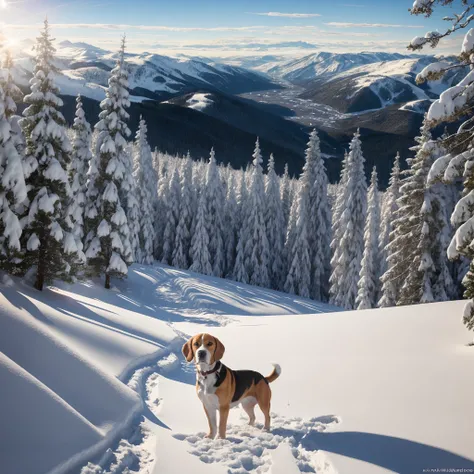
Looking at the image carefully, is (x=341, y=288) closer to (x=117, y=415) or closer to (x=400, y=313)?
(x=400, y=313)

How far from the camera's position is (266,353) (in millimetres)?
Result: 11641

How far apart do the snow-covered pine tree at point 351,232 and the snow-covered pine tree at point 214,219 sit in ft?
59.9

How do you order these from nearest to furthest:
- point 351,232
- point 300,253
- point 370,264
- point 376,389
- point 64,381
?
point 64,381 < point 376,389 < point 370,264 < point 351,232 < point 300,253

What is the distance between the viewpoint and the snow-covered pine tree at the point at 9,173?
13242mm

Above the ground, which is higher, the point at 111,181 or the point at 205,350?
the point at 205,350

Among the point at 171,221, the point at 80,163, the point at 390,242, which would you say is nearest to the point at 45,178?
the point at 80,163

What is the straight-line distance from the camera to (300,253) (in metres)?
47.0

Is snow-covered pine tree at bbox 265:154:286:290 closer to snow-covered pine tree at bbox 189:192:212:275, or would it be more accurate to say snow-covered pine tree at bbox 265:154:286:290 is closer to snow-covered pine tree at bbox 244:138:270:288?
snow-covered pine tree at bbox 244:138:270:288

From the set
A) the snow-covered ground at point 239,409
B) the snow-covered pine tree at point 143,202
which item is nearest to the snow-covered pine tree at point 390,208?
the snow-covered pine tree at point 143,202

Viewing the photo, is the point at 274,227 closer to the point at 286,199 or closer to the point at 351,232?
the point at 286,199

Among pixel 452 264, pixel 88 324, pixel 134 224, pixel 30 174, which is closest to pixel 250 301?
pixel 134 224

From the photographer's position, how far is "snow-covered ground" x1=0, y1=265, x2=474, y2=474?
5363 millimetres

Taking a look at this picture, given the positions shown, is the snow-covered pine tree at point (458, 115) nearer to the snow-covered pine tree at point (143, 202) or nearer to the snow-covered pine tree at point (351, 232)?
the snow-covered pine tree at point (351, 232)

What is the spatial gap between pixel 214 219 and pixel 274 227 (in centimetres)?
810
